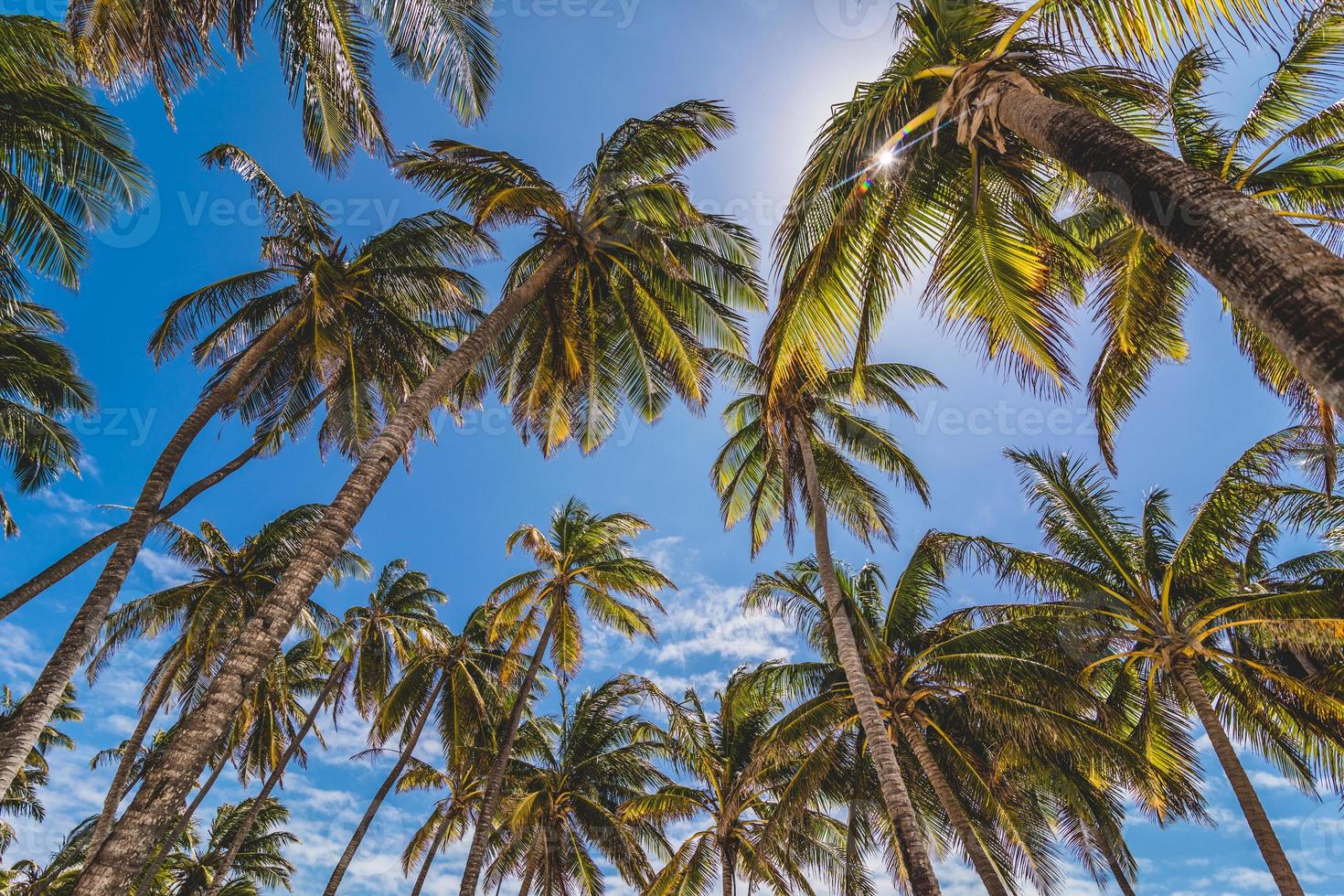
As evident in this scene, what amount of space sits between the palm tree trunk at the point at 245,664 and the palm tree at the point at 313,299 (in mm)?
4336

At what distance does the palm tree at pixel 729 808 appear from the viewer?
604 inches

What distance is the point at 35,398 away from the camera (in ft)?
41.3

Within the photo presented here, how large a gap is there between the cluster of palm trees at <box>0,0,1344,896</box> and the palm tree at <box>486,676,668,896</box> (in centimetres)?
11

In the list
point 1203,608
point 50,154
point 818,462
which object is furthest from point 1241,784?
point 50,154

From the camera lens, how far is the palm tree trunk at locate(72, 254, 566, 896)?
4.46 m

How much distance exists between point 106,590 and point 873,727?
1087 centimetres

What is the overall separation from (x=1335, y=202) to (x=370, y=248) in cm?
1362

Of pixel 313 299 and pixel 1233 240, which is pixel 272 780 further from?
pixel 1233 240

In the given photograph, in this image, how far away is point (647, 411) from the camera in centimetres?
1312

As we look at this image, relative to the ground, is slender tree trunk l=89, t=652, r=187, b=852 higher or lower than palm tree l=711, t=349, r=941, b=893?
lower

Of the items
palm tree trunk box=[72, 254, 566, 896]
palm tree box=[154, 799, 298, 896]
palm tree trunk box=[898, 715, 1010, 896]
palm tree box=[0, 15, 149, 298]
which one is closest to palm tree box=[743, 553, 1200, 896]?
palm tree trunk box=[898, 715, 1010, 896]

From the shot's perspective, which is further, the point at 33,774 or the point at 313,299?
the point at 33,774

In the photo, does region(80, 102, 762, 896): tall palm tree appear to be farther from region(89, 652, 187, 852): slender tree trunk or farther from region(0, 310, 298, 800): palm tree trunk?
region(89, 652, 187, 852): slender tree trunk

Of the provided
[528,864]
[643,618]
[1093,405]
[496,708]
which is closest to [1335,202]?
[1093,405]
